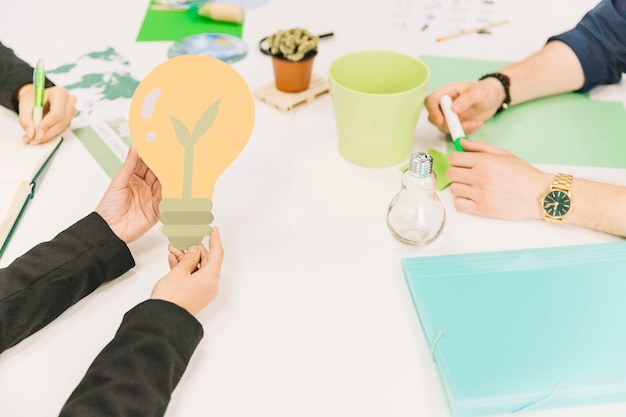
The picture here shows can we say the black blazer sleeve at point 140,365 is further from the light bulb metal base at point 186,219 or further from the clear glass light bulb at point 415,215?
the clear glass light bulb at point 415,215

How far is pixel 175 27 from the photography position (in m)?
1.31

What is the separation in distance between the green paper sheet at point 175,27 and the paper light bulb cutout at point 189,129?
0.60 metres

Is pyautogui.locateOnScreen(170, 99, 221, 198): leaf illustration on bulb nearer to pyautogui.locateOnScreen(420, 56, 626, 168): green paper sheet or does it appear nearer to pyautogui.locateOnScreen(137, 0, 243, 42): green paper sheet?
pyautogui.locateOnScreen(420, 56, 626, 168): green paper sheet

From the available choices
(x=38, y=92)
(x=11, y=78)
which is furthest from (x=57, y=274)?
(x=11, y=78)

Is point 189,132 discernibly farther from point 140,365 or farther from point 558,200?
point 558,200

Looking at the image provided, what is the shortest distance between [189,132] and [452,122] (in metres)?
0.44

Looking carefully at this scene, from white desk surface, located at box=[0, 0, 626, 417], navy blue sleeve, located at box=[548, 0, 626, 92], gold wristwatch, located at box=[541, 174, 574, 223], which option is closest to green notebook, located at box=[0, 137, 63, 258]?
white desk surface, located at box=[0, 0, 626, 417]

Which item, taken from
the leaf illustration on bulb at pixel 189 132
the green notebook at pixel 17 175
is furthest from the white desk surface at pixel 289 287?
the leaf illustration on bulb at pixel 189 132

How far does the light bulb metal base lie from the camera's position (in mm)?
712

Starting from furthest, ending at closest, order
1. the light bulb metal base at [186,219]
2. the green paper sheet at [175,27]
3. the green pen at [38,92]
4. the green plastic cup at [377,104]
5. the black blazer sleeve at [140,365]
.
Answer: the green paper sheet at [175,27] < the green pen at [38,92] < the green plastic cup at [377,104] < the light bulb metal base at [186,219] < the black blazer sleeve at [140,365]

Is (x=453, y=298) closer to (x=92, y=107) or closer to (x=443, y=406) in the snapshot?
(x=443, y=406)

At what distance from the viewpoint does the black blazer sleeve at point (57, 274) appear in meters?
0.65

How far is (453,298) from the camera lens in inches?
26.8

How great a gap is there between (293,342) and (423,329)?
0.53ft
